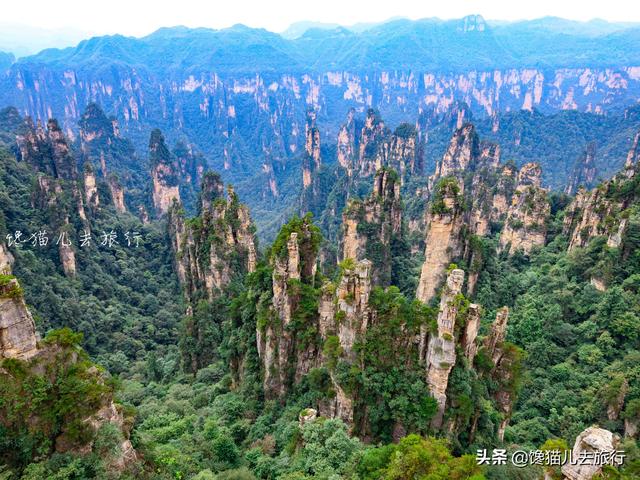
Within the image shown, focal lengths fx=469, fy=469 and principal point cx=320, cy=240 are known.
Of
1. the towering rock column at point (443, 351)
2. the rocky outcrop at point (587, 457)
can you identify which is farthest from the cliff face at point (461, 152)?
the rocky outcrop at point (587, 457)

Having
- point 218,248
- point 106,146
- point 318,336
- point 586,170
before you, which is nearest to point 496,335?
point 318,336

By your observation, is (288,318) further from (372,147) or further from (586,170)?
(586,170)

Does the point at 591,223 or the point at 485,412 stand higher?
the point at 591,223

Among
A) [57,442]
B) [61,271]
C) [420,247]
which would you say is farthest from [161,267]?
[57,442]

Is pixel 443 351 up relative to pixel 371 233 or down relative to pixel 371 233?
up

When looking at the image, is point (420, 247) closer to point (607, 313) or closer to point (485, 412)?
point (607, 313)

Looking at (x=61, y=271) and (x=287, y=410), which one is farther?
(x=61, y=271)
